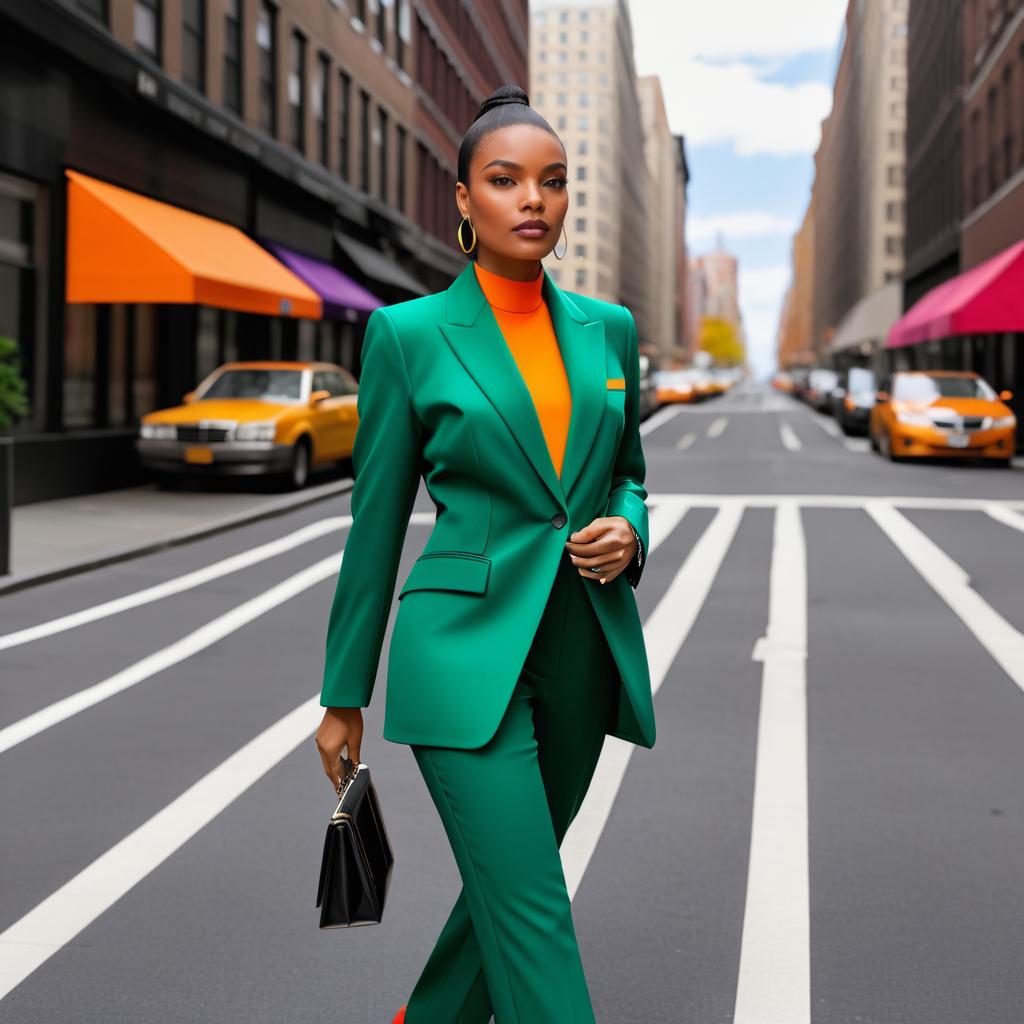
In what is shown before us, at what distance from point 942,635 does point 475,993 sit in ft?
23.0

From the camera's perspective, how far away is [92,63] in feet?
60.6

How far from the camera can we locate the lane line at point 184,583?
362 inches

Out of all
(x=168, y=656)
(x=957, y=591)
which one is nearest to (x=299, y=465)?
(x=957, y=591)

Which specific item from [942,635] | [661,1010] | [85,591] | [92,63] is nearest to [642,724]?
[661,1010]

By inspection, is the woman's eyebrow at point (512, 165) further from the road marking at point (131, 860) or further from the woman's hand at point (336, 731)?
the road marking at point (131, 860)

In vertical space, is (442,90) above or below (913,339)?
above

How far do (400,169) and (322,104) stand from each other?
8.74 meters

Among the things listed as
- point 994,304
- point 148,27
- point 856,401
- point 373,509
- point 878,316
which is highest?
point 148,27

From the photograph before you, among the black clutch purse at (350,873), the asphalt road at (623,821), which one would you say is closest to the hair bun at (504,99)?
the black clutch purse at (350,873)

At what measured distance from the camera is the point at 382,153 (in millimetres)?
38406

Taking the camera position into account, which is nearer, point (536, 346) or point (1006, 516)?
point (536, 346)

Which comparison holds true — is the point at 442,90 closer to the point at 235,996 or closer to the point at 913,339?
the point at 913,339

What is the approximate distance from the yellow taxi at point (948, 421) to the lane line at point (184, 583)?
37.9 feet

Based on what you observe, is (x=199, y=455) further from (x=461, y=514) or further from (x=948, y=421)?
(x=461, y=514)
